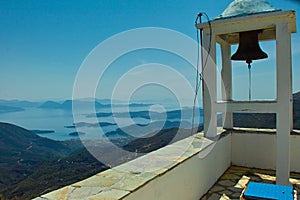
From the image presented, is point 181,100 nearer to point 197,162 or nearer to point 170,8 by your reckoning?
point 197,162

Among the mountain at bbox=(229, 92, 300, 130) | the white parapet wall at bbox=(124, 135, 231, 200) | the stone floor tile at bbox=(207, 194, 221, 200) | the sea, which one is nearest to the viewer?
the white parapet wall at bbox=(124, 135, 231, 200)

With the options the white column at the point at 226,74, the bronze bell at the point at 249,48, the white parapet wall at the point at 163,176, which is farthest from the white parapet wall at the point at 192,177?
the bronze bell at the point at 249,48

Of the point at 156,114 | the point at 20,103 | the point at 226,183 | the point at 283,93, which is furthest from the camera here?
the point at 20,103

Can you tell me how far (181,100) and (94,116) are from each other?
1277 millimetres

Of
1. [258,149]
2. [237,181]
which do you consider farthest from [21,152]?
[258,149]

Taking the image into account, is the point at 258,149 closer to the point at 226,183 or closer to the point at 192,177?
the point at 226,183

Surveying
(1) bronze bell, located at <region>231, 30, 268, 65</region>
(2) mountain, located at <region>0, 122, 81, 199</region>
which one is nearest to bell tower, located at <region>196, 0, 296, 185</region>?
(1) bronze bell, located at <region>231, 30, 268, 65</region>

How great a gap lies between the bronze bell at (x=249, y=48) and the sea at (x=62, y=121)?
114 cm

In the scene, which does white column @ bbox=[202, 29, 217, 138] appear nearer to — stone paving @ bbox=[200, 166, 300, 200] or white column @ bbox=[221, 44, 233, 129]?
stone paving @ bbox=[200, 166, 300, 200]

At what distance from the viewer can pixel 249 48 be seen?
3.43 m

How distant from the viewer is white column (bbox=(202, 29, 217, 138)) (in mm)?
3354

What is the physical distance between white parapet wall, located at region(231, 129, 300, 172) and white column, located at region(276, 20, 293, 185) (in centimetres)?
73

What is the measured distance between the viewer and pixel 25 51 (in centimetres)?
947

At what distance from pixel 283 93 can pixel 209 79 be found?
3.06ft
